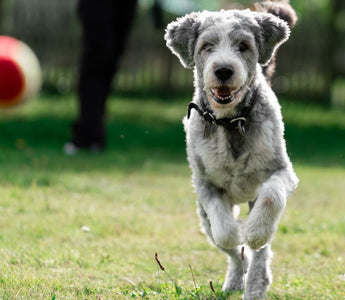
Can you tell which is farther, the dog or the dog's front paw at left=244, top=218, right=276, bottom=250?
the dog

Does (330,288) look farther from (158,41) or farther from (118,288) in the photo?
(158,41)

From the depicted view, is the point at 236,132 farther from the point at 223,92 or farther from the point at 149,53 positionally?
the point at 149,53

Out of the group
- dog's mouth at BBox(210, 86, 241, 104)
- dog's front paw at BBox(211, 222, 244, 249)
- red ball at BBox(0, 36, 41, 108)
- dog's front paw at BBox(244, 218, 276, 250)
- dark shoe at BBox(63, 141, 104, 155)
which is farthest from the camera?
dark shoe at BBox(63, 141, 104, 155)

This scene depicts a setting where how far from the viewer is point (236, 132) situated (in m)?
4.30

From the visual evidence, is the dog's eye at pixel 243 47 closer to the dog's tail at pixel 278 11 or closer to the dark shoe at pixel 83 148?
the dog's tail at pixel 278 11

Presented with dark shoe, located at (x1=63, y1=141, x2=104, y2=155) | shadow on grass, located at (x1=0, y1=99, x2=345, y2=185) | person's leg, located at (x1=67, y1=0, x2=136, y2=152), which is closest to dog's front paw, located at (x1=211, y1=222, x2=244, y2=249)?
shadow on grass, located at (x1=0, y1=99, x2=345, y2=185)

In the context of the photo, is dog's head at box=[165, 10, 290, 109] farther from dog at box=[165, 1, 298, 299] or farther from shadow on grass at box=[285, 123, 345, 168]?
shadow on grass at box=[285, 123, 345, 168]

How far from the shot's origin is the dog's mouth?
4.18 m

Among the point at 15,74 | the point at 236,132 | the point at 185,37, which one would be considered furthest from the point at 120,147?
the point at 236,132

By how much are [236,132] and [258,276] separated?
3.08ft

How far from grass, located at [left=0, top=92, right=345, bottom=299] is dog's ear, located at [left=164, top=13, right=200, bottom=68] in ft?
3.35

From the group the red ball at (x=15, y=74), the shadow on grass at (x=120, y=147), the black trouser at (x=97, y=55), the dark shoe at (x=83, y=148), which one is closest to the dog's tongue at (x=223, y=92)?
the shadow on grass at (x=120, y=147)

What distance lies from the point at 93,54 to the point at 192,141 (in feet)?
17.0

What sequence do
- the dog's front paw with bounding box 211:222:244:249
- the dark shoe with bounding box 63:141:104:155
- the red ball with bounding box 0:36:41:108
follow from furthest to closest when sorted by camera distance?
the dark shoe with bounding box 63:141:104:155
the red ball with bounding box 0:36:41:108
the dog's front paw with bounding box 211:222:244:249
